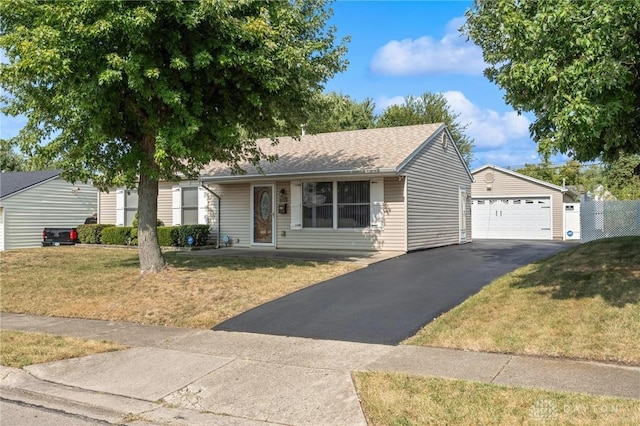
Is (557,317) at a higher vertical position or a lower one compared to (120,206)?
lower

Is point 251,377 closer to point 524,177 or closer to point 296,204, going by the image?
point 296,204

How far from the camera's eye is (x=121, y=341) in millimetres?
7504

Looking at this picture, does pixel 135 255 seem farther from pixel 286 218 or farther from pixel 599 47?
pixel 599 47

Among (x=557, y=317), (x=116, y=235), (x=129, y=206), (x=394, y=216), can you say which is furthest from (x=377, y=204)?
(x=129, y=206)

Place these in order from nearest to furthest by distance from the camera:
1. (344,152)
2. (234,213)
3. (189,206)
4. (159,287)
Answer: (159,287) < (344,152) < (234,213) < (189,206)

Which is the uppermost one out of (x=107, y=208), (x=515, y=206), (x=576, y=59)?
(x=576, y=59)

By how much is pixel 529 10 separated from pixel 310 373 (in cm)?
560

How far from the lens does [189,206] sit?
1988cm

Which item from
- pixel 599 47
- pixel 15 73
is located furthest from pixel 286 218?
pixel 599 47

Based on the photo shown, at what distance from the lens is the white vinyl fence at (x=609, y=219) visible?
57.9ft

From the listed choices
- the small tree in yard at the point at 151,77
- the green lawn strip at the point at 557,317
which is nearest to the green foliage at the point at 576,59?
the green lawn strip at the point at 557,317

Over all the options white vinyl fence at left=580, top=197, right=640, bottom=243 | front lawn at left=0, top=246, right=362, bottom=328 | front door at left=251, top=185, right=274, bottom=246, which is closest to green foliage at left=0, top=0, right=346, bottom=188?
front lawn at left=0, top=246, right=362, bottom=328

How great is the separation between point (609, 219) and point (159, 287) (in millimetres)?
16195

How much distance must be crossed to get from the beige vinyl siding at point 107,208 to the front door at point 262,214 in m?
7.75
